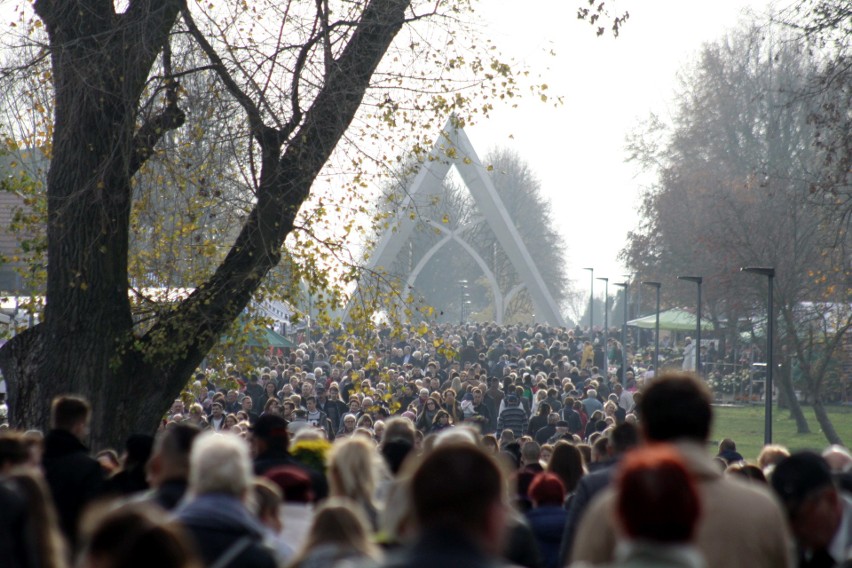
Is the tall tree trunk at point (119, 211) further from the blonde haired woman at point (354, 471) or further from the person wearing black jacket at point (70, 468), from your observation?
the blonde haired woman at point (354, 471)

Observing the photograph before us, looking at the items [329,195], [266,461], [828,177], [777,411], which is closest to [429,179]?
[777,411]

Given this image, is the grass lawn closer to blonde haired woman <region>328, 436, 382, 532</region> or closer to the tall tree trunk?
the tall tree trunk

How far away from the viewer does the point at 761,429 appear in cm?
3073

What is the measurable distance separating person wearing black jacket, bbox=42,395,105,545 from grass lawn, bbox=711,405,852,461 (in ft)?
64.7

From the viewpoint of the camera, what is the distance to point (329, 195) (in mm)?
12164

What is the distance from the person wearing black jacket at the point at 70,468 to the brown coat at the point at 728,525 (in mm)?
3075

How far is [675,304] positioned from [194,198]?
38.5 meters

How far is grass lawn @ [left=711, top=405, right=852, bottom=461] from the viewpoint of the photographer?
1078 inches

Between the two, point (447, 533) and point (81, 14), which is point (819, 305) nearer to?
point (81, 14)

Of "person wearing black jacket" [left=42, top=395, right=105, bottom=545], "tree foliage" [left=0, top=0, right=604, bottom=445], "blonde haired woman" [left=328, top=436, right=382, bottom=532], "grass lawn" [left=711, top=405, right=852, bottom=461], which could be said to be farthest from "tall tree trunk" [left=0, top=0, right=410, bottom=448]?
"grass lawn" [left=711, top=405, right=852, bottom=461]

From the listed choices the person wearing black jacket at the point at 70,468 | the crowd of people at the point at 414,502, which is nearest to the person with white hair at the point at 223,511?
the crowd of people at the point at 414,502

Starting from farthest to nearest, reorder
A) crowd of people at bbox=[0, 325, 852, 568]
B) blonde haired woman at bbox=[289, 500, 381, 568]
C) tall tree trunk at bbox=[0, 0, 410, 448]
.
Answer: tall tree trunk at bbox=[0, 0, 410, 448]
blonde haired woman at bbox=[289, 500, 381, 568]
crowd of people at bbox=[0, 325, 852, 568]

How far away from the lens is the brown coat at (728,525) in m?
3.36

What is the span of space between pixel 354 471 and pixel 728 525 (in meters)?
1.84
